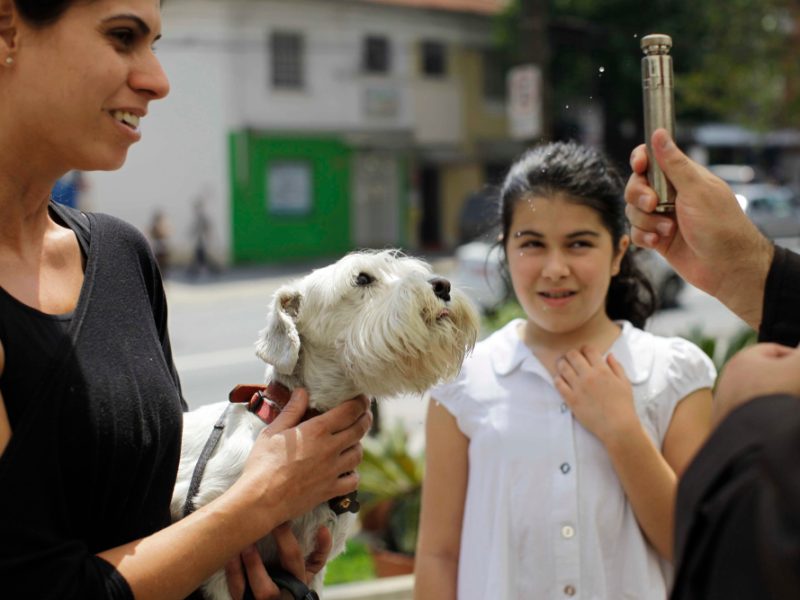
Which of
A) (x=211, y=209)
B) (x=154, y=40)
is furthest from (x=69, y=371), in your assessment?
(x=211, y=209)

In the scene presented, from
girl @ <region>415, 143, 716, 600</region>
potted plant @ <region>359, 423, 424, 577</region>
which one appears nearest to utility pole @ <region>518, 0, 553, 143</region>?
potted plant @ <region>359, 423, 424, 577</region>

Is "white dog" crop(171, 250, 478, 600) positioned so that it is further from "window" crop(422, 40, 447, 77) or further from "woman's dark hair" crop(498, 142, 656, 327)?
"window" crop(422, 40, 447, 77)

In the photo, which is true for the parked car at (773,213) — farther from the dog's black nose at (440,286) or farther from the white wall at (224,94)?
the dog's black nose at (440,286)

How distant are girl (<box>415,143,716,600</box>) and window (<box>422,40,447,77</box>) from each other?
25.4 metres

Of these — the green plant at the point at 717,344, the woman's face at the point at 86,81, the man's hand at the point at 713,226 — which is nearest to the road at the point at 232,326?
the green plant at the point at 717,344

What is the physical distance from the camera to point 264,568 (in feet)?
6.19

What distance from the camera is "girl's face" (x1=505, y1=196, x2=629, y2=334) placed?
2.50m

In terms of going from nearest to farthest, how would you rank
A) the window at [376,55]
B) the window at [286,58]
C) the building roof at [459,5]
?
the window at [286,58] < the window at [376,55] < the building roof at [459,5]

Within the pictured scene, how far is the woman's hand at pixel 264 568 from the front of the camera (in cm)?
183

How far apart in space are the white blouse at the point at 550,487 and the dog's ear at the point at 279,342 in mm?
553

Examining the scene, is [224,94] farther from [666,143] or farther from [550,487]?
[666,143]

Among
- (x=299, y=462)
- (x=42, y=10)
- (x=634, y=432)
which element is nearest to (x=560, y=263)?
(x=634, y=432)

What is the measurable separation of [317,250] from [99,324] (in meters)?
24.4

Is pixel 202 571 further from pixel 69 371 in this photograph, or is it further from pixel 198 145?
pixel 198 145
